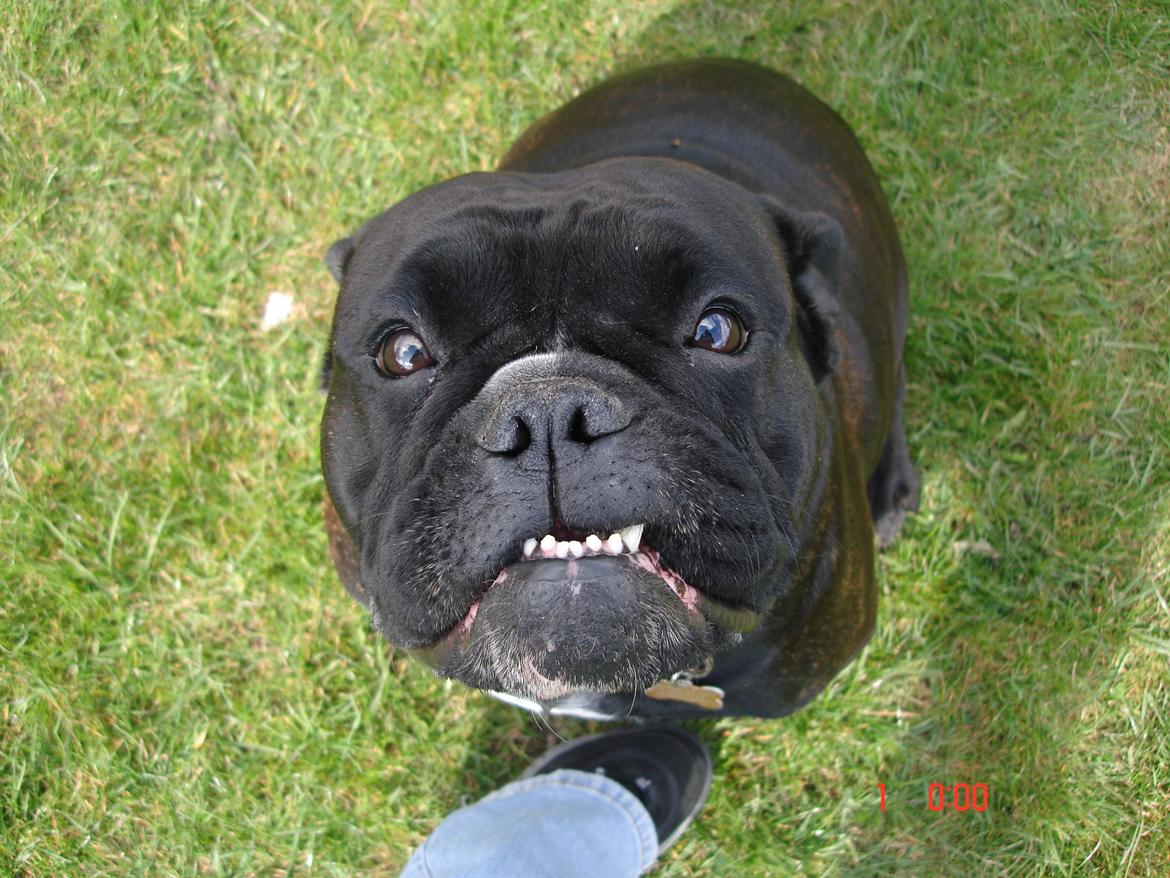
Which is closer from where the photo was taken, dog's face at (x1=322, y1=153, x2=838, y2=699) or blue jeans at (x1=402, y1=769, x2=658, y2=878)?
dog's face at (x1=322, y1=153, x2=838, y2=699)

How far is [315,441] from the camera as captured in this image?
3959mm

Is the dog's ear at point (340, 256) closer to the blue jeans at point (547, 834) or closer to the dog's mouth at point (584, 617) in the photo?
the dog's mouth at point (584, 617)

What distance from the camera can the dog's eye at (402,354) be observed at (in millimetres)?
2230

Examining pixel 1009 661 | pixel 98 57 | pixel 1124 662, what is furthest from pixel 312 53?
pixel 1124 662

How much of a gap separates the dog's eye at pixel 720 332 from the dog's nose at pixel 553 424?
0.43 m

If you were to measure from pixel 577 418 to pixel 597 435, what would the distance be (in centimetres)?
5

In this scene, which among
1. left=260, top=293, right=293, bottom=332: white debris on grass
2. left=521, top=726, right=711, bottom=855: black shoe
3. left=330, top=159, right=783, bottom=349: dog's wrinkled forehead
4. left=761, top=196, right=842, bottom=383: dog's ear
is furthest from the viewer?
left=260, top=293, right=293, bottom=332: white debris on grass

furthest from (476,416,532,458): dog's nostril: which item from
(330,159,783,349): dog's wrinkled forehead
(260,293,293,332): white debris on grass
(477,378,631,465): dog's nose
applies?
(260,293,293,332): white debris on grass

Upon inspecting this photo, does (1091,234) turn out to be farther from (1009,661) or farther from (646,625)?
(646,625)

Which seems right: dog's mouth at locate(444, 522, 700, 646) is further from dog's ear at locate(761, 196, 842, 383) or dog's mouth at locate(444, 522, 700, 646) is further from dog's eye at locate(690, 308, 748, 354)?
dog's ear at locate(761, 196, 842, 383)

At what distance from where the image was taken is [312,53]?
168 inches

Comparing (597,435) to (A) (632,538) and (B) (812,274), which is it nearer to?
(A) (632,538)
